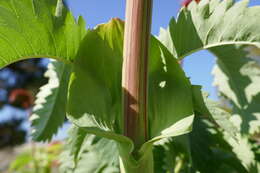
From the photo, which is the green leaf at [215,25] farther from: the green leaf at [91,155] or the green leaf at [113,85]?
the green leaf at [91,155]

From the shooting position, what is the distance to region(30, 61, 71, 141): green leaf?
51cm

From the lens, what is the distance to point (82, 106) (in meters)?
A: 0.32

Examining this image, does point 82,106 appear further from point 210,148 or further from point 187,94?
point 210,148

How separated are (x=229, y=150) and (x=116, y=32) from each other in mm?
358

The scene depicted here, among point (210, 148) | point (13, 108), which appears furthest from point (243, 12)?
point (13, 108)

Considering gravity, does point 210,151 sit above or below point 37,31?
below

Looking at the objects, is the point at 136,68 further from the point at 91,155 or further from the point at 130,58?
the point at 91,155

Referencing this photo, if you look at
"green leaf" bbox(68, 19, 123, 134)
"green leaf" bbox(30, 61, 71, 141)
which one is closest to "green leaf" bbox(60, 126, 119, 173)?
"green leaf" bbox(30, 61, 71, 141)

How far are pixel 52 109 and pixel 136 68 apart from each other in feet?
0.84

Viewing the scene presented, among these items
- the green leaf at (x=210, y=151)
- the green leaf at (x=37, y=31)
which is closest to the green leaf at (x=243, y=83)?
the green leaf at (x=210, y=151)

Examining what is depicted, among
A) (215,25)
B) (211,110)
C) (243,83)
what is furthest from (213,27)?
(243,83)

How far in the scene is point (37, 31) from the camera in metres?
0.32

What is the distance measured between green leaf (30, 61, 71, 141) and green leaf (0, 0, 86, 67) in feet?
0.51

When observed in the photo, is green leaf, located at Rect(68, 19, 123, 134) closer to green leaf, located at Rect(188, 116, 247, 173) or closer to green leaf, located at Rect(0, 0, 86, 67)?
green leaf, located at Rect(0, 0, 86, 67)
